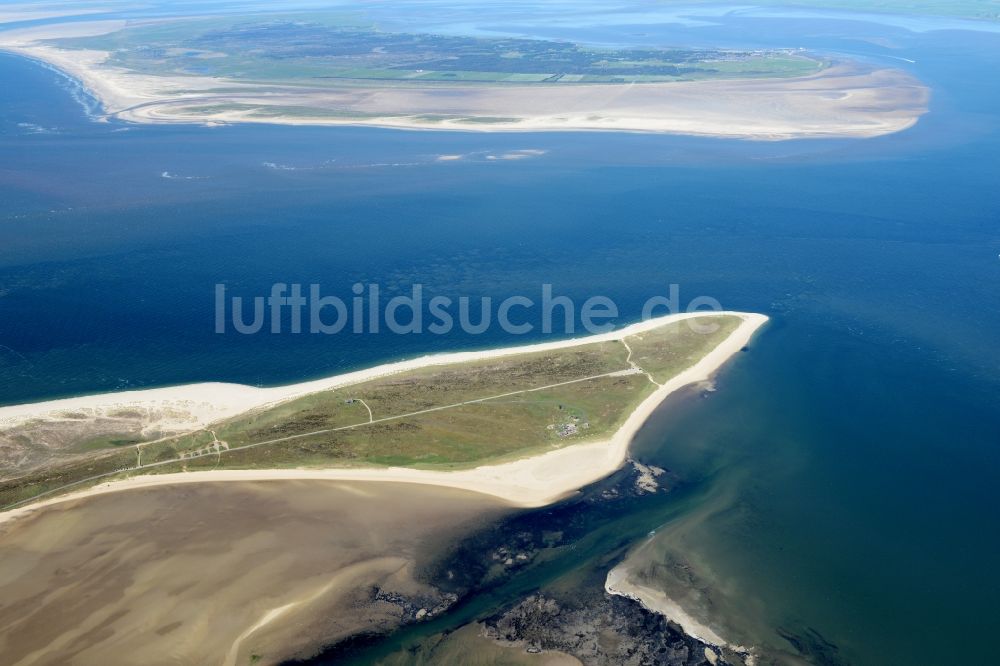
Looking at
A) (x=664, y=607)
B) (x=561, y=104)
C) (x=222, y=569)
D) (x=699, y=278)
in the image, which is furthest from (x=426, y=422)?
(x=561, y=104)

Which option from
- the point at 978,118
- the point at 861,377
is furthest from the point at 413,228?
the point at 978,118

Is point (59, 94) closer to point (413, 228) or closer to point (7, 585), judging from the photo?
point (413, 228)

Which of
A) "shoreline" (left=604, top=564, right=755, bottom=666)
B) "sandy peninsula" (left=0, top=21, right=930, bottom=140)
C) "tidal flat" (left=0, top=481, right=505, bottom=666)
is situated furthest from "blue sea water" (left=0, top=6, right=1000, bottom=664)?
"tidal flat" (left=0, top=481, right=505, bottom=666)

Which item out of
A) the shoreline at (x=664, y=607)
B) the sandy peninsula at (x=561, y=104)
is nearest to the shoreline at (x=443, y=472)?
the shoreline at (x=664, y=607)

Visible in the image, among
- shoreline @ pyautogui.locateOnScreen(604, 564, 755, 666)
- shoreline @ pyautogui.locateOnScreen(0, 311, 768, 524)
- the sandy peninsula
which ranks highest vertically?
the sandy peninsula

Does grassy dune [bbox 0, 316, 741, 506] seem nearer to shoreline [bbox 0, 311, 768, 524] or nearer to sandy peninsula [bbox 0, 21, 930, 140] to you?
shoreline [bbox 0, 311, 768, 524]

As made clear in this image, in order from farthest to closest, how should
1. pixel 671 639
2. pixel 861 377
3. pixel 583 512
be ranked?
pixel 861 377
pixel 583 512
pixel 671 639

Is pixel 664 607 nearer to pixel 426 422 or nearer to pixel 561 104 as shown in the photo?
pixel 426 422

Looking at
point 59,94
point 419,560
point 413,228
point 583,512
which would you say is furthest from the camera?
point 59,94
